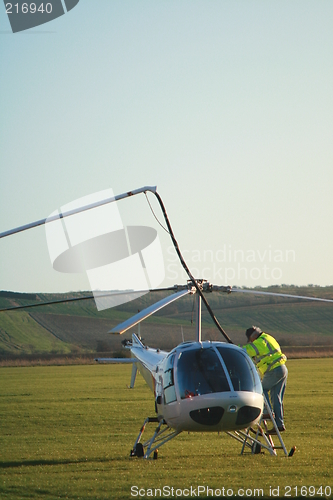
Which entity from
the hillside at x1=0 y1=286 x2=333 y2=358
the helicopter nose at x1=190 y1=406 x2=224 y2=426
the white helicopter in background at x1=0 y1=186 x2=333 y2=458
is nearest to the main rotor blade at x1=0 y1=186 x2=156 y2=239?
the white helicopter in background at x1=0 y1=186 x2=333 y2=458

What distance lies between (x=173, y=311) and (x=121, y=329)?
139 m

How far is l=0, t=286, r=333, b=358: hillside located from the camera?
115 m

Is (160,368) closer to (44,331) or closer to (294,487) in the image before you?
(294,487)

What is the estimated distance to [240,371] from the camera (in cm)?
1248

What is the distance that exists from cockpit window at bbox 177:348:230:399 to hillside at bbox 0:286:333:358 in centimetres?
9202

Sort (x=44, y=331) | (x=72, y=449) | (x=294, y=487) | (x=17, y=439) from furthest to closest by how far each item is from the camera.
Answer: (x=44, y=331), (x=17, y=439), (x=72, y=449), (x=294, y=487)

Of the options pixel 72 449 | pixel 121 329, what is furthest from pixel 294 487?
pixel 72 449

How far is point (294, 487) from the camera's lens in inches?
405

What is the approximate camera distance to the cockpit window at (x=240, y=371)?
12.3 metres

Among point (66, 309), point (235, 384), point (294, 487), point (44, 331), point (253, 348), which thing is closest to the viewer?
point (294, 487)

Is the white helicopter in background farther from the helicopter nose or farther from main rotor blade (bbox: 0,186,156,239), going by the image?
main rotor blade (bbox: 0,186,156,239)

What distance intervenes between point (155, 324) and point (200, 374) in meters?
115

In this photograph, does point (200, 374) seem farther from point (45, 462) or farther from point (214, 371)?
point (45, 462)

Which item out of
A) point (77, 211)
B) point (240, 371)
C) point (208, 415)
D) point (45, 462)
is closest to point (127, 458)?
point (45, 462)
